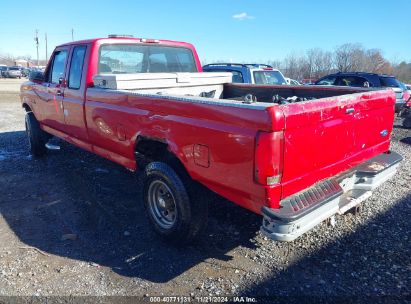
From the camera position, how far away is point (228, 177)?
2793 millimetres

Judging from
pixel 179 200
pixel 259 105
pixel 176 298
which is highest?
pixel 259 105

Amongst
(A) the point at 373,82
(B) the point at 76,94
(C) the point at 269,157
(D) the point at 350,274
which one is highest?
(A) the point at 373,82

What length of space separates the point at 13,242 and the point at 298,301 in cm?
298

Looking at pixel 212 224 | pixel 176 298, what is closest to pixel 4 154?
pixel 212 224

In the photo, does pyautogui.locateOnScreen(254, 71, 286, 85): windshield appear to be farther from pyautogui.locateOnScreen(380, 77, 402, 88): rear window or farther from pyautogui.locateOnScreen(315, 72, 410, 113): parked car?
pyautogui.locateOnScreen(380, 77, 402, 88): rear window

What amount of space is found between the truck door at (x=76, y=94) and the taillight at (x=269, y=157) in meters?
3.03

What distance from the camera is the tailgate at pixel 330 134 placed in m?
2.61

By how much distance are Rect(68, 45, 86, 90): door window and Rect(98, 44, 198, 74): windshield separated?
0.34 metres

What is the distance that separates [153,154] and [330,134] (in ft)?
6.12

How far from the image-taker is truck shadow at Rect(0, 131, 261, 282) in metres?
3.44

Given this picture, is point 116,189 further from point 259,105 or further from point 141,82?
point 259,105

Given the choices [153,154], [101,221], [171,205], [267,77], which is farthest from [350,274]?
[267,77]

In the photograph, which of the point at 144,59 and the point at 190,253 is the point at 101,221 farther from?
the point at 144,59

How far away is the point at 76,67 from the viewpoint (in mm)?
4984
